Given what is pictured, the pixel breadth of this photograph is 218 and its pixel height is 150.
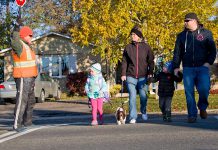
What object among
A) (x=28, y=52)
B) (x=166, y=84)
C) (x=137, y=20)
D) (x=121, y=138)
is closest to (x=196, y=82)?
(x=166, y=84)

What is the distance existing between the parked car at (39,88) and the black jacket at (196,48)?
50.2ft

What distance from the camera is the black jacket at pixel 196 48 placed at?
9.17 metres

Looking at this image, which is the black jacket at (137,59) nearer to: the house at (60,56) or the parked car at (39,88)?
the parked car at (39,88)

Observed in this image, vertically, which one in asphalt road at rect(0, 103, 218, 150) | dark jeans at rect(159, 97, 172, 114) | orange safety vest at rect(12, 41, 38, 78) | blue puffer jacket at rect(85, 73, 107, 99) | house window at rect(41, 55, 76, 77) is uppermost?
house window at rect(41, 55, 76, 77)

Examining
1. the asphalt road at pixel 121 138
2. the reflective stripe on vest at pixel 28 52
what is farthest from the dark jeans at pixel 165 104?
the reflective stripe on vest at pixel 28 52

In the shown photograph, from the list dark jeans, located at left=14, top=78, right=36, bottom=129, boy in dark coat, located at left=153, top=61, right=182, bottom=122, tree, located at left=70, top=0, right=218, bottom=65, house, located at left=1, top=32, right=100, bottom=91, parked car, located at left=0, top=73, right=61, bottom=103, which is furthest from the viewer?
house, located at left=1, top=32, right=100, bottom=91

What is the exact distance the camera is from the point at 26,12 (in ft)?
122

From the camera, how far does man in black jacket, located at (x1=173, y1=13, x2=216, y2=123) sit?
9.17 metres

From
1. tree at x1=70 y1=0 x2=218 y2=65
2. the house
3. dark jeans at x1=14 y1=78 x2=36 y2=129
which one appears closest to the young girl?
dark jeans at x1=14 y1=78 x2=36 y2=129

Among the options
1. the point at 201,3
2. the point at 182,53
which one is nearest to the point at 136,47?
the point at 182,53

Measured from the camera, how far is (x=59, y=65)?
33.1m

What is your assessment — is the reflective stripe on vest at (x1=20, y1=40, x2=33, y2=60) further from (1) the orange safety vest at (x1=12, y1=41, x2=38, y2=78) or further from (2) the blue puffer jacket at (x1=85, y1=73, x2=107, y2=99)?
(2) the blue puffer jacket at (x1=85, y1=73, x2=107, y2=99)

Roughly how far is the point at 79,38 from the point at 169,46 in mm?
4080

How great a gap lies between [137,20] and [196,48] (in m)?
14.3
